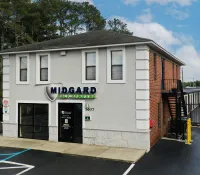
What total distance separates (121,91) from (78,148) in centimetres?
369

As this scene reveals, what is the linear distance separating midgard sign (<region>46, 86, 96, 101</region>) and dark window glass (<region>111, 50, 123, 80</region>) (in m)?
1.37

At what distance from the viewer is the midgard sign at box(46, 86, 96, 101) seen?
13000 millimetres

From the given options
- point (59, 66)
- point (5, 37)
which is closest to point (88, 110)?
point (59, 66)

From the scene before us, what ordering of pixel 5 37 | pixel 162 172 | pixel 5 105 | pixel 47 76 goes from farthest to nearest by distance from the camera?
pixel 5 37 < pixel 5 105 < pixel 47 76 < pixel 162 172

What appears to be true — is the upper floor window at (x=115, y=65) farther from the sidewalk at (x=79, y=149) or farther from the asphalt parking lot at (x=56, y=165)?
the asphalt parking lot at (x=56, y=165)

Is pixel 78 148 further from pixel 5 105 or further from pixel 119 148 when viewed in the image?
pixel 5 105

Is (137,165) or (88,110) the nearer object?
(137,165)

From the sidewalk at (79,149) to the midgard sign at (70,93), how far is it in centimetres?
261

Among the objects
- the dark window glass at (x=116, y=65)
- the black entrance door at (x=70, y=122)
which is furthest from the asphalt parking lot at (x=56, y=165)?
the dark window glass at (x=116, y=65)

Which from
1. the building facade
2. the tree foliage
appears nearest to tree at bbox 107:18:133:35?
the tree foliage

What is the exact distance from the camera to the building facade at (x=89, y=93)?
12.1 metres

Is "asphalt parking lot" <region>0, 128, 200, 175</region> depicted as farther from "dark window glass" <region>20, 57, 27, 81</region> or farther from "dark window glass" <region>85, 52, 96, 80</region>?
"dark window glass" <region>20, 57, 27, 81</region>

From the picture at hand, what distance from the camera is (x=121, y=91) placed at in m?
12.4

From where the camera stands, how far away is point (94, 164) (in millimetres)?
9836
